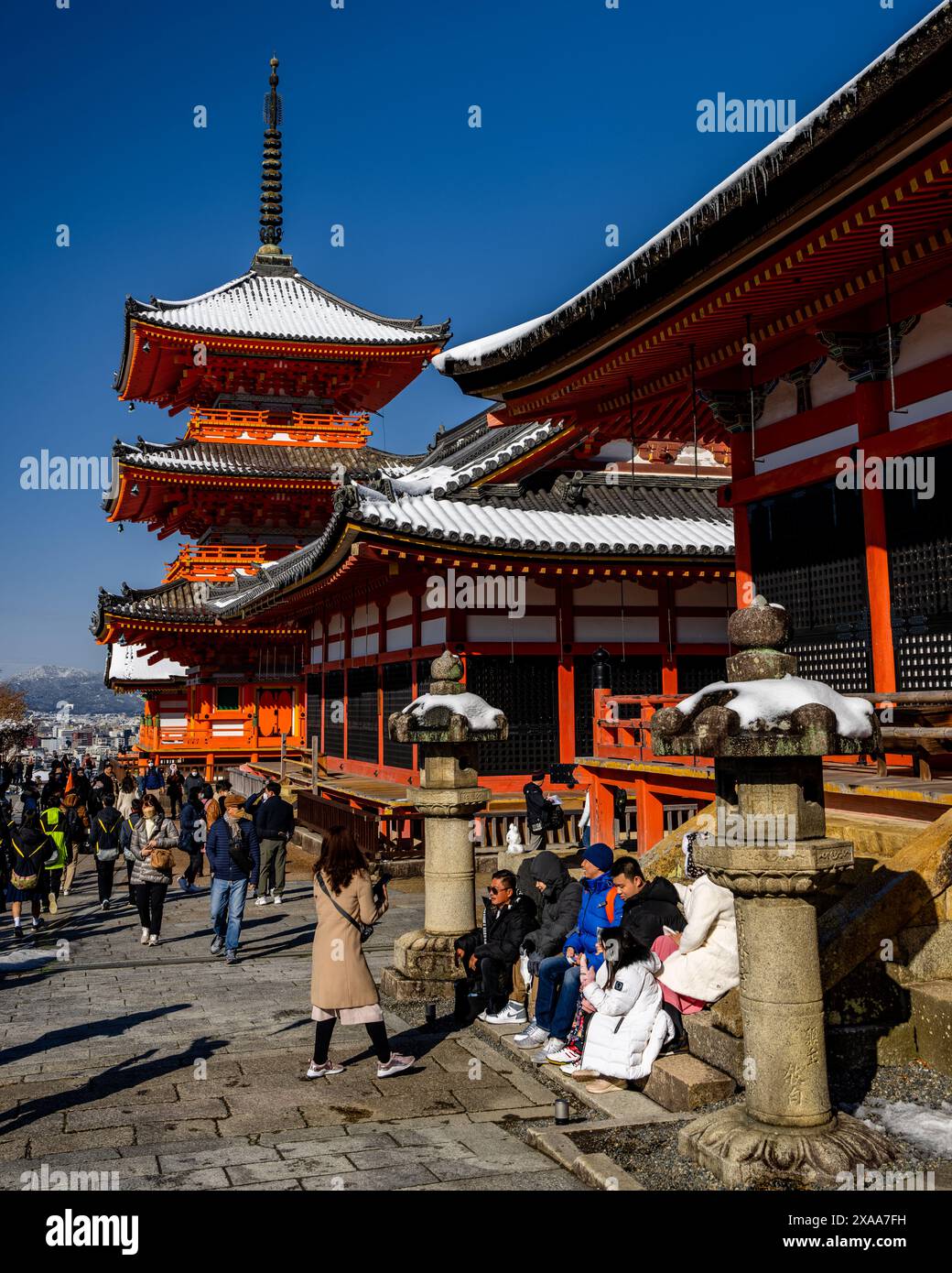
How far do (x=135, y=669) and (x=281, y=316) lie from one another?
1840 centimetres

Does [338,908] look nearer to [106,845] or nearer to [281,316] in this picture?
[106,845]

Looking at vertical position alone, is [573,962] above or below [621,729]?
below

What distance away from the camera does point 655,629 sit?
67.9 ft

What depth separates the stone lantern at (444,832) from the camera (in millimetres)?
10312

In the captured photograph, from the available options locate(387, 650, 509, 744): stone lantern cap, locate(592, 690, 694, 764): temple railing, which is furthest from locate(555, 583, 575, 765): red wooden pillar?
locate(387, 650, 509, 744): stone lantern cap

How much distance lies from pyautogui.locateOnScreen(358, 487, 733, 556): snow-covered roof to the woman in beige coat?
9.77m

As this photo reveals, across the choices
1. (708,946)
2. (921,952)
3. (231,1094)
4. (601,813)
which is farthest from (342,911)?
(601,813)

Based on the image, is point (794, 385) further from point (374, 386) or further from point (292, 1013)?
point (374, 386)

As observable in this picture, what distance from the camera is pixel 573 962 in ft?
26.8

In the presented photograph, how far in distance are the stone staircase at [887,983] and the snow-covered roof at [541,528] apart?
11237mm

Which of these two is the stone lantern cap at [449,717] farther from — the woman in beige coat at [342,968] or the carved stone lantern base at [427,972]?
the woman in beige coat at [342,968]

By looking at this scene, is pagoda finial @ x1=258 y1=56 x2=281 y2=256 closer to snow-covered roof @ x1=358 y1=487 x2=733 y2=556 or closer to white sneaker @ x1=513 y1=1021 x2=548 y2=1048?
snow-covered roof @ x1=358 y1=487 x2=733 y2=556

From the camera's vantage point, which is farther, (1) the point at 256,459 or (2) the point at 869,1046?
(1) the point at 256,459

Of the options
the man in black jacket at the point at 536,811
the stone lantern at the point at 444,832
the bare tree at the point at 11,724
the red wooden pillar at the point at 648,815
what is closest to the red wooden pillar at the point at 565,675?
the man in black jacket at the point at 536,811
